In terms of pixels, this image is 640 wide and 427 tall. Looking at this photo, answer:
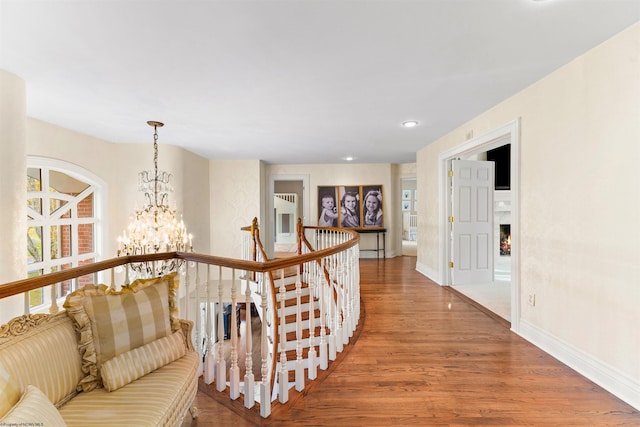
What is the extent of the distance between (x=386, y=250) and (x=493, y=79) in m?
5.25

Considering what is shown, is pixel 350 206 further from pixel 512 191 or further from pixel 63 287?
pixel 63 287

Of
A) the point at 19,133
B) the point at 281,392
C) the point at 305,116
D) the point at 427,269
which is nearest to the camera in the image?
the point at 281,392

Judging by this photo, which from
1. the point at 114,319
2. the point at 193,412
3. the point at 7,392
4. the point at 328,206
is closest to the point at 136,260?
the point at 114,319

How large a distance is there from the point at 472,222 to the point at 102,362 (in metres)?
4.71

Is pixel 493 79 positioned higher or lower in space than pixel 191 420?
higher

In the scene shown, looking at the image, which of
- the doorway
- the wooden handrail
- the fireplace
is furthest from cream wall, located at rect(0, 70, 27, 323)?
the doorway

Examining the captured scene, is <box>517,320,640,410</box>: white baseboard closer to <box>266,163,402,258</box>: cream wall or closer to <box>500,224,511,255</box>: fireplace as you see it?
<box>500,224,511,255</box>: fireplace

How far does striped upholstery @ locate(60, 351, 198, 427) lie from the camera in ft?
4.09

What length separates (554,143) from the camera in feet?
8.03

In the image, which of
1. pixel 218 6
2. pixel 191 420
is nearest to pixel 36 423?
pixel 191 420

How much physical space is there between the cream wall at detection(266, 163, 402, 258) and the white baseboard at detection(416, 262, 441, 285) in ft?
5.62

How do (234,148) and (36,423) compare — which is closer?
(36,423)

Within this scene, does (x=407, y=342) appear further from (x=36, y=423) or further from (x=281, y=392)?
(x=36, y=423)

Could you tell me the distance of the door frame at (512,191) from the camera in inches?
114
